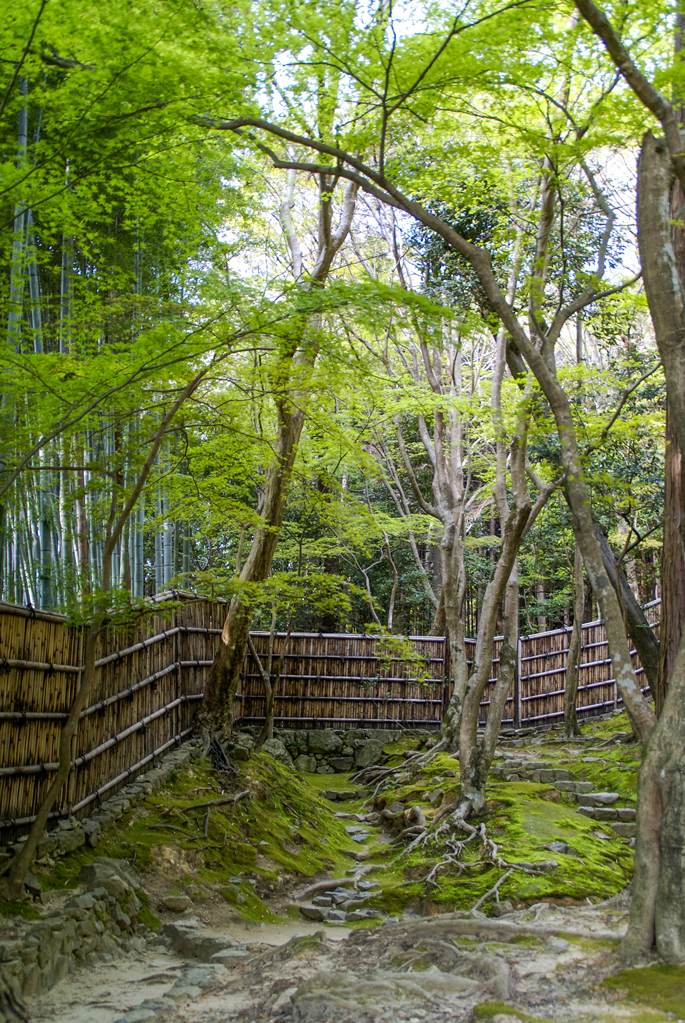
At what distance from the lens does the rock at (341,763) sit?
1125 centimetres

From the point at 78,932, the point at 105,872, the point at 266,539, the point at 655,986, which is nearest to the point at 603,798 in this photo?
the point at 266,539

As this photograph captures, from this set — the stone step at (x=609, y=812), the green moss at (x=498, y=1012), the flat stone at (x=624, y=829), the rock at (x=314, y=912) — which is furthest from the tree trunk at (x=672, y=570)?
the stone step at (x=609, y=812)

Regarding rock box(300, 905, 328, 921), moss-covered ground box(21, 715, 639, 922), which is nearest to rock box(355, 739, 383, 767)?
moss-covered ground box(21, 715, 639, 922)

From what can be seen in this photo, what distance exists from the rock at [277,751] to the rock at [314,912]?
13.8 feet

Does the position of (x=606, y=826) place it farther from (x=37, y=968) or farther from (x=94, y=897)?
(x=37, y=968)

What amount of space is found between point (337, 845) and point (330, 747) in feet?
13.5

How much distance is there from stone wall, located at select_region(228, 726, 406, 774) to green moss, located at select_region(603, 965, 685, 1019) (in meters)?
8.37

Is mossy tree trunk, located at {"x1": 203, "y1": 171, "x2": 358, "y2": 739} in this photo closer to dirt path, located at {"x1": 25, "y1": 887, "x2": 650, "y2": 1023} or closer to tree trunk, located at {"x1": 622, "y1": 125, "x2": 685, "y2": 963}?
dirt path, located at {"x1": 25, "y1": 887, "x2": 650, "y2": 1023}

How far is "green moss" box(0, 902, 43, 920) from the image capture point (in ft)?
12.2

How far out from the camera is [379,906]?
17.7 feet

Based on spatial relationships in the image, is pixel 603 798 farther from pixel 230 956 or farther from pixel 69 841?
pixel 69 841

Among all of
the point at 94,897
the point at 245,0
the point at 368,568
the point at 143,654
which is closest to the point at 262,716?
the point at 368,568

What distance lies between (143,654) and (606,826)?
4.25 metres

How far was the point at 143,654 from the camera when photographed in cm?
655
